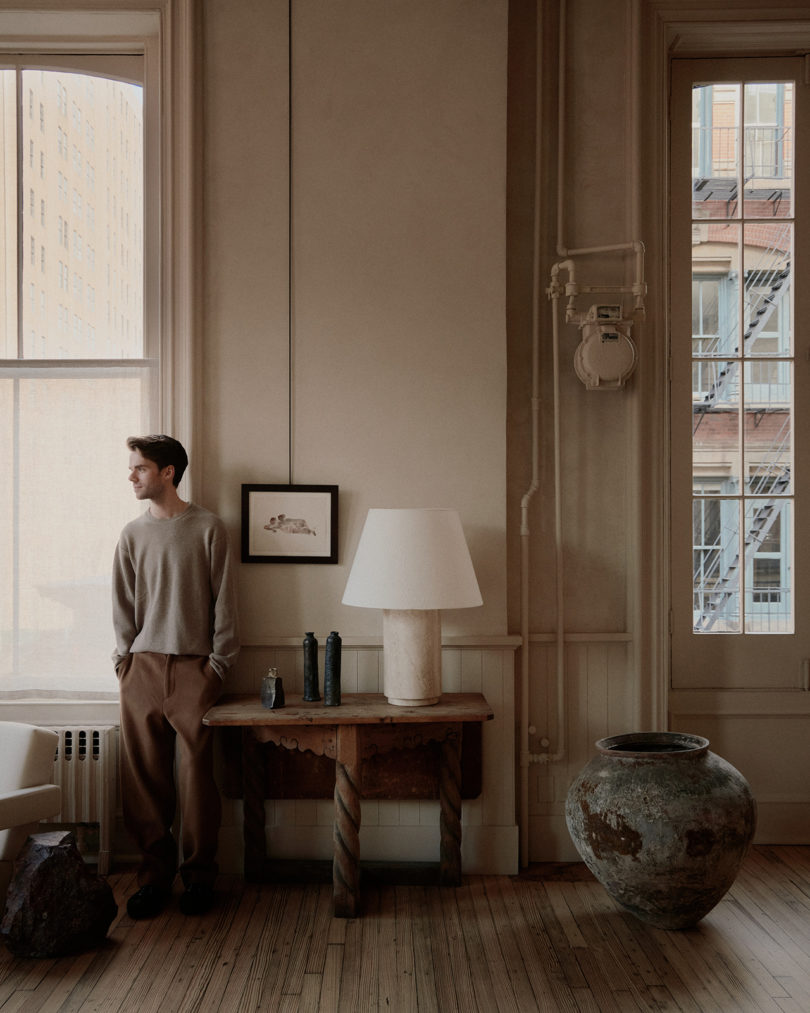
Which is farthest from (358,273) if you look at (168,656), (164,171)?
(168,656)

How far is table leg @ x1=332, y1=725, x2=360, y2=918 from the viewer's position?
3004 mm

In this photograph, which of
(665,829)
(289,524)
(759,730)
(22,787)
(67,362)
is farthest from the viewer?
(759,730)

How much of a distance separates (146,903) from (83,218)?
267 cm

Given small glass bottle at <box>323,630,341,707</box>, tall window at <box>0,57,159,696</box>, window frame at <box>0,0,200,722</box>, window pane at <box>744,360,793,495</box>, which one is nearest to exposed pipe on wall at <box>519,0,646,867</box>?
window pane at <box>744,360,793,495</box>

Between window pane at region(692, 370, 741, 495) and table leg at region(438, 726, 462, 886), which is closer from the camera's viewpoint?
table leg at region(438, 726, 462, 886)

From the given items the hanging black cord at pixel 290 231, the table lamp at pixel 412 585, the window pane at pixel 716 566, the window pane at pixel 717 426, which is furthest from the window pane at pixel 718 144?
the table lamp at pixel 412 585

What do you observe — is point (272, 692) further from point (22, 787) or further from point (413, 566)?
point (22, 787)

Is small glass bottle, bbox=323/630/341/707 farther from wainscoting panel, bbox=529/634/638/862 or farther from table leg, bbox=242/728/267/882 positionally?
wainscoting panel, bbox=529/634/638/862

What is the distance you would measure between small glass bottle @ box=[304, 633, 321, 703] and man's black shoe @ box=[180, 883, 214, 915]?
75 cm

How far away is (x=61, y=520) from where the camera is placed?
3.54 meters

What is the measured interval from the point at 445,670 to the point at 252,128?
2.28 metres

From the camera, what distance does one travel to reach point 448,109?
3.42 meters

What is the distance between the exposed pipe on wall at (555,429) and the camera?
11.4 ft

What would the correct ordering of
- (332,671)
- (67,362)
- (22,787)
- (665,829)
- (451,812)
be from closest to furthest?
(665,829) < (22,787) < (332,671) < (451,812) < (67,362)
